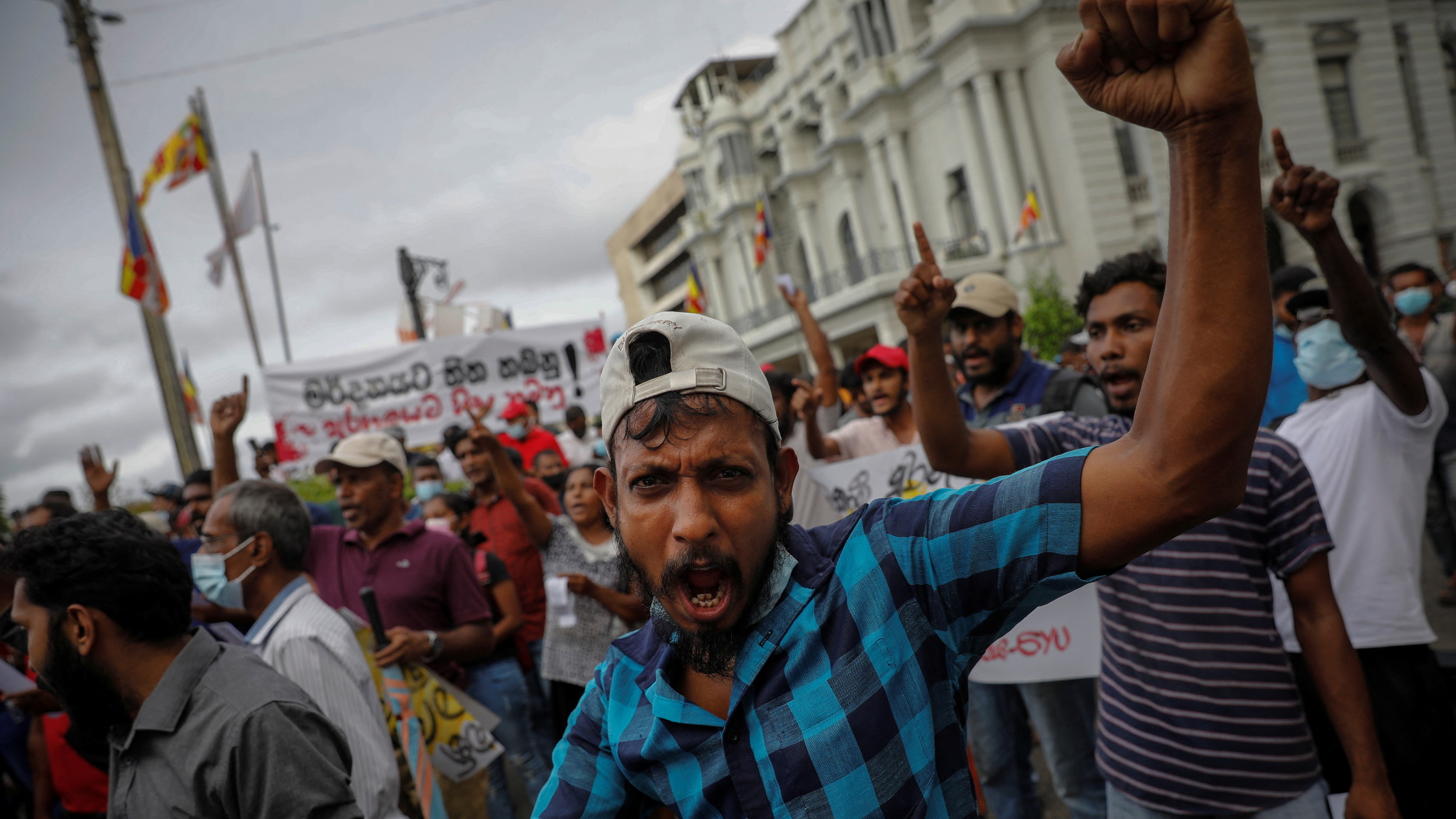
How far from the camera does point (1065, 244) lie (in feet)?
77.8

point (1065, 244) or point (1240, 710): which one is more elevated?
point (1065, 244)

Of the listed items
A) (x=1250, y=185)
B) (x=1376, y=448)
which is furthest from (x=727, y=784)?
(x=1376, y=448)

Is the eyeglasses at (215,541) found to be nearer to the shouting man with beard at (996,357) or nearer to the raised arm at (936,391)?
the raised arm at (936,391)

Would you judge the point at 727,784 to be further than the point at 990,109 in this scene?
No

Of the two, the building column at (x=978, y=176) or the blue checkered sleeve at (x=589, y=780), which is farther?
the building column at (x=978, y=176)

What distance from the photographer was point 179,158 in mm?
11328

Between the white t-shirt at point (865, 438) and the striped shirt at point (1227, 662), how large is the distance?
2.41m

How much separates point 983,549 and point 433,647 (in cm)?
300

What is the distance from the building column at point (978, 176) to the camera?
80.1 ft

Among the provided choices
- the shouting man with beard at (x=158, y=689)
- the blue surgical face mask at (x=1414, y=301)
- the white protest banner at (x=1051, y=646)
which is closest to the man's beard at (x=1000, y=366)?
the white protest banner at (x=1051, y=646)

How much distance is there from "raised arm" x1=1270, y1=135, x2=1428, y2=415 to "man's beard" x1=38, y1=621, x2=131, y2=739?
3.00m

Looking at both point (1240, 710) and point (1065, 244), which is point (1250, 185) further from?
point (1065, 244)

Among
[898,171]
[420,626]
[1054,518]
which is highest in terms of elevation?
[898,171]

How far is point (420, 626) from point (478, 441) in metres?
0.96
